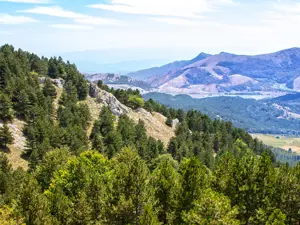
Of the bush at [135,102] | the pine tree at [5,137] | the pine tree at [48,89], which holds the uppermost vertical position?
the pine tree at [48,89]

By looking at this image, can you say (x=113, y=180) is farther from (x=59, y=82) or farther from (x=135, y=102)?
(x=135, y=102)

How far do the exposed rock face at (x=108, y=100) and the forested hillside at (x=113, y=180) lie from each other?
21.8 meters

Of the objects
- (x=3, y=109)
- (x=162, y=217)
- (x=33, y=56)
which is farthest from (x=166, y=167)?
(x=33, y=56)

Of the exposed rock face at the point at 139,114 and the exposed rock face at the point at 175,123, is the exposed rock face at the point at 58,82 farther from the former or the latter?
the exposed rock face at the point at 175,123

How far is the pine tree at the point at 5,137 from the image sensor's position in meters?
80.7

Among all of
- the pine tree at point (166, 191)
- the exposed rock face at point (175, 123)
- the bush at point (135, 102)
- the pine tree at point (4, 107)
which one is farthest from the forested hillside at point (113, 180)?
the exposed rock face at point (175, 123)

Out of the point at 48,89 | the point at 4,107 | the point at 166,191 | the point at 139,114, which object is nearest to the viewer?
the point at 166,191

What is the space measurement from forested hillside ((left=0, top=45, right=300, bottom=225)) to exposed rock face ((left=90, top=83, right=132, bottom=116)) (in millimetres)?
21799

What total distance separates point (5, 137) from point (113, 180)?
176 ft

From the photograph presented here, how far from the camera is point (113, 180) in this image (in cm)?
4153

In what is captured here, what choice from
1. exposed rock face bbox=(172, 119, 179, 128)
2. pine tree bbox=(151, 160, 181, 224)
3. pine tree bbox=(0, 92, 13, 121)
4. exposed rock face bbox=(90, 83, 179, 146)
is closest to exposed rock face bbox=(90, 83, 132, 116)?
exposed rock face bbox=(90, 83, 179, 146)

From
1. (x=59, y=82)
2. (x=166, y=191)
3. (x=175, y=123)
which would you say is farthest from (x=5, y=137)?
(x=175, y=123)

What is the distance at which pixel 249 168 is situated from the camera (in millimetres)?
40125

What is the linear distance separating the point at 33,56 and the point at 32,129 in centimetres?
8003
